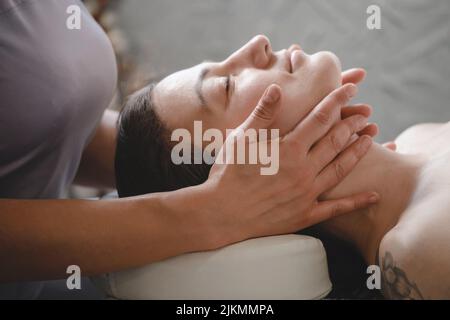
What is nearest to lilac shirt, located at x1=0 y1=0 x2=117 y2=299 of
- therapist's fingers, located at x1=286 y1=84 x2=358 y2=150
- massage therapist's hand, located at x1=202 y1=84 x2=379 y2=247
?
massage therapist's hand, located at x1=202 y1=84 x2=379 y2=247

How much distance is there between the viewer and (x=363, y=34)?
65.7 inches

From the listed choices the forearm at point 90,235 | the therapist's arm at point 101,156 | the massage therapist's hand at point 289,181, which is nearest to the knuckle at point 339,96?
the massage therapist's hand at point 289,181

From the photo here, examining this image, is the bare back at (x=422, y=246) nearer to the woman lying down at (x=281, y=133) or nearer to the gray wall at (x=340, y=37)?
the woman lying down at (x=281, y=133)

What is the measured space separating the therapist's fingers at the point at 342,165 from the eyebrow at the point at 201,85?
0.28 m

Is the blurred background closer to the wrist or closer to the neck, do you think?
the neck

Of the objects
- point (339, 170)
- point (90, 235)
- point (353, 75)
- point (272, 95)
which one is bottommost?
point (90, 235)

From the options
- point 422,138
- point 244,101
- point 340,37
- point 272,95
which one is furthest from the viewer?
point 340,37

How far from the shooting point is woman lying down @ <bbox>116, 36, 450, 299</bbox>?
949 mm

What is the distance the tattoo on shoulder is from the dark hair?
1.27 ft

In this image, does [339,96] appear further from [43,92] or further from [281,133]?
[43,92]

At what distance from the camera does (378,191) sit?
1.00 m

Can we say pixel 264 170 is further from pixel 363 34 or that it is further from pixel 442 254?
pixel 363 34

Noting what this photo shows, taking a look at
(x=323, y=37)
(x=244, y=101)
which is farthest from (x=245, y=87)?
(x=323, y=37)

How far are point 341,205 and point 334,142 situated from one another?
0.12 m
